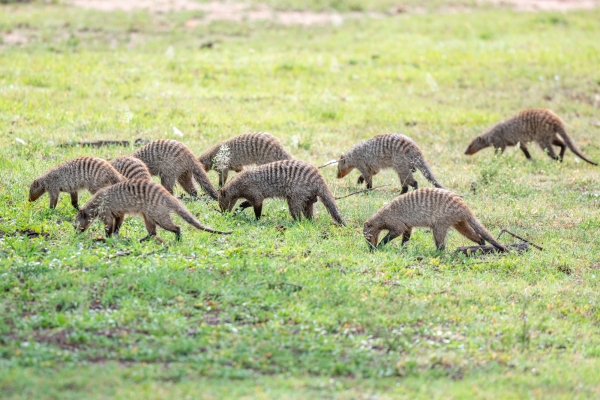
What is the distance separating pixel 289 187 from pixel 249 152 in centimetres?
138

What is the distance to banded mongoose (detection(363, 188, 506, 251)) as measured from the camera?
7234 millimetres

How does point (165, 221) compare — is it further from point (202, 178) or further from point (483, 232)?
point (483, 232)

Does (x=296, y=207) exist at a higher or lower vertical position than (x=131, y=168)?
lower

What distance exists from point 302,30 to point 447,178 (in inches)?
310

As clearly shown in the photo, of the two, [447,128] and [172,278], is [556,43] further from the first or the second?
[172,278]

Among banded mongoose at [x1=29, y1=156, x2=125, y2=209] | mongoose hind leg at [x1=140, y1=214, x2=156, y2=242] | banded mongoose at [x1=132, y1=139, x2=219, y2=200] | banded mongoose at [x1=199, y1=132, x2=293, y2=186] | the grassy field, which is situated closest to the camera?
the grassy field

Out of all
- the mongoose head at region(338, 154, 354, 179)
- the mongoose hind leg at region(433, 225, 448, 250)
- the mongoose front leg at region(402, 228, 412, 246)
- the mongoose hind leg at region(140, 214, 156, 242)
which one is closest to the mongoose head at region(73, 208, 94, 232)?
the mongoose hind leg at region(140, 214, 156, 242)

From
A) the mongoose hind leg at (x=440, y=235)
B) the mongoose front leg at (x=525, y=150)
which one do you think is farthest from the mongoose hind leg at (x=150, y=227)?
the mongoose front leg at (x=525, y=150)

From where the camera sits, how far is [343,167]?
32.6ft

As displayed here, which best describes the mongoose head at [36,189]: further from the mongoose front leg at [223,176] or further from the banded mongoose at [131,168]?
the mongoose front leg at [223,176]

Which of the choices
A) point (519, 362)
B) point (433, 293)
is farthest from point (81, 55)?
point (519, 362)

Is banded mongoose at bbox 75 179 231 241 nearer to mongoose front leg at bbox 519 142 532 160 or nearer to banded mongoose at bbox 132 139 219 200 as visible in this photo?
banded mongoose at bbox 132 139 219 200

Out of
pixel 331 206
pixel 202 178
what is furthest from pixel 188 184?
pixel 331 206

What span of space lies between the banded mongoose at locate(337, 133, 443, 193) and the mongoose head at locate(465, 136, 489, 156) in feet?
7.16
